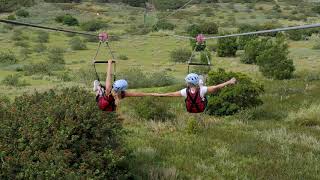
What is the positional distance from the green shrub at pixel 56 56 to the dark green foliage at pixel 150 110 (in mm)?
25303

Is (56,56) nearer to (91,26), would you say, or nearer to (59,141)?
(91,26)

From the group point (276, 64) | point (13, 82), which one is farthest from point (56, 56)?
point (276, 64)

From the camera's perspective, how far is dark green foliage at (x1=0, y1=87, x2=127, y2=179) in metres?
13.5

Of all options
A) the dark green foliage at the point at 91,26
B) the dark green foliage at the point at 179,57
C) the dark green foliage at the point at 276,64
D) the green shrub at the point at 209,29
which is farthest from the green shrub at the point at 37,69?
the dark green foliage at the point at 91,26

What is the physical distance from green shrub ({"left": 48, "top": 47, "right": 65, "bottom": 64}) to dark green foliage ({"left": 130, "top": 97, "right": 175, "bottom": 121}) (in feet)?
83.0

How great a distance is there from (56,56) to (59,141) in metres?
39.4

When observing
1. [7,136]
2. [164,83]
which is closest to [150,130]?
[7,136]

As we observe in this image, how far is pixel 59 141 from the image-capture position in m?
14.1

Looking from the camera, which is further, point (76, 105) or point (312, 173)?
point (312, 173)

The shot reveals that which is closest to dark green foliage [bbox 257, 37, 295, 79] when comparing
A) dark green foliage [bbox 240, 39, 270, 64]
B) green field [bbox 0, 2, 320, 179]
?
green field [bbox 0, 2, 320, 179]

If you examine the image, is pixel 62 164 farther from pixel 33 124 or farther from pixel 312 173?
pixel 312 173

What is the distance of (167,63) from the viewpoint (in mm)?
49031

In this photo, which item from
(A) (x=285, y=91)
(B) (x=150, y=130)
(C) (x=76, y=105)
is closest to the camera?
(C) (x=76, y=105)

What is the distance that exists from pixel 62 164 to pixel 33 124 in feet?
5.56
